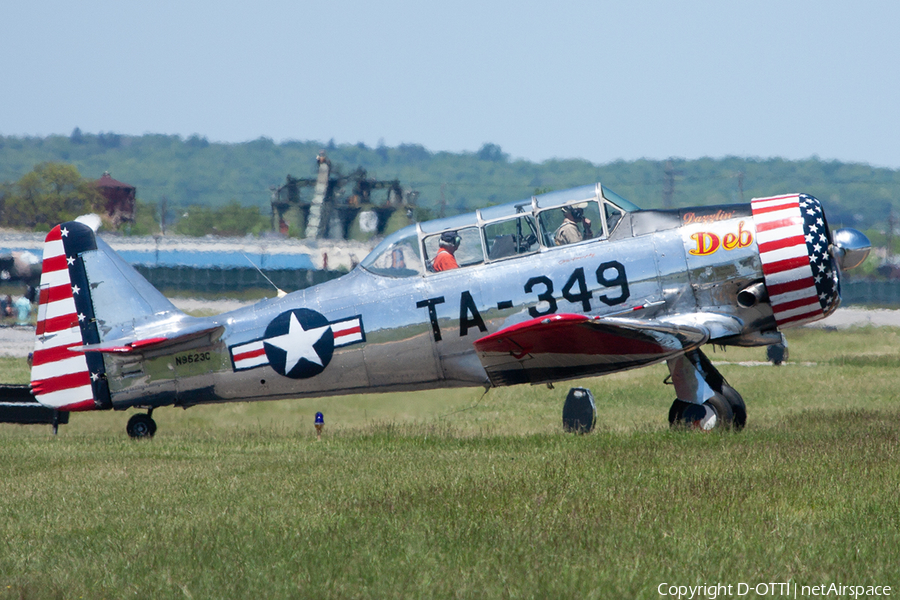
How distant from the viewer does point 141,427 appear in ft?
37.6

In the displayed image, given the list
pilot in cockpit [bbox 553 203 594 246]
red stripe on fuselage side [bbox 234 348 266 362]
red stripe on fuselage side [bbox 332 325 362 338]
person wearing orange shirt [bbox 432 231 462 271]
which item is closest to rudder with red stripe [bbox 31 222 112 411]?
red stripe on fuselage side [bbox 234 348 266 362]

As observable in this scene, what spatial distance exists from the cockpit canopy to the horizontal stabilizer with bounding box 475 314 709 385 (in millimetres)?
1100

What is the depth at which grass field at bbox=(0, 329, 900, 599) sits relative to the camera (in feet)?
16.1

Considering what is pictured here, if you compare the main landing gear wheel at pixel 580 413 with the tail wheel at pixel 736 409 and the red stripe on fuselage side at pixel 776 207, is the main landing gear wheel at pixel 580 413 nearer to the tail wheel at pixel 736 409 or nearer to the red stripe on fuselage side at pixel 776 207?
the tail wheel at pixel 736 409

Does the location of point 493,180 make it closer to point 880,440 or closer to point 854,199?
point 854,199

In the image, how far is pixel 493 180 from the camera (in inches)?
5896

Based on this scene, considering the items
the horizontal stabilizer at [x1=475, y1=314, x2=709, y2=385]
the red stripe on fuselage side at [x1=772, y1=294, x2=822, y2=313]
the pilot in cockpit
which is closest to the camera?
the horizontal stabilizer at [x1=475, y1=314, x2=709, y2=385]

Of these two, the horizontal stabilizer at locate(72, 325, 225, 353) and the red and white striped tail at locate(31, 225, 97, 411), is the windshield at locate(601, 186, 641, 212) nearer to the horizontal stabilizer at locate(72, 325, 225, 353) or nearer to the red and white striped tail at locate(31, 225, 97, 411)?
the horizontal stabilizer at locate(72, 325, 225, 353)

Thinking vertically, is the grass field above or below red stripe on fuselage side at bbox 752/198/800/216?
below

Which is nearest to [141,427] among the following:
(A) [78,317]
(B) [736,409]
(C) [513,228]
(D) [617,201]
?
(A) [78,317]

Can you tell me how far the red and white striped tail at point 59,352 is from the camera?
36.7 ft

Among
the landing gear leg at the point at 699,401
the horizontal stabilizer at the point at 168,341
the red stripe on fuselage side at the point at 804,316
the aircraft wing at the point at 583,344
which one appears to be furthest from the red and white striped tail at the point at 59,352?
the red stripe on fuselage side at the point at 804,316

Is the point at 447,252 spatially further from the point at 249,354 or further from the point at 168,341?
the point at 168,341

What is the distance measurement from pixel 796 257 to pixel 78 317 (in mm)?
8400
